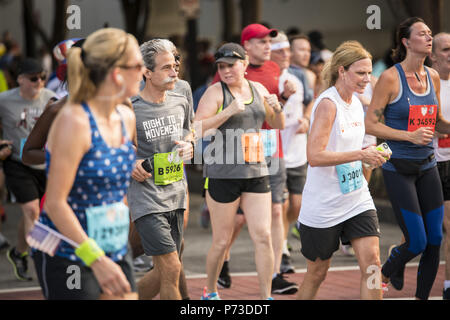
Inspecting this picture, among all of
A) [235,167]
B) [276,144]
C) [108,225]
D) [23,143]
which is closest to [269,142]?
[276,144]

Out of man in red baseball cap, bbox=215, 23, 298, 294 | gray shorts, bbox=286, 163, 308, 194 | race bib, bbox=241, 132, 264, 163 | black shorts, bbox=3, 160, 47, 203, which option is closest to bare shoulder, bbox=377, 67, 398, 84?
race bib, bbox=241, 132, 264, 163

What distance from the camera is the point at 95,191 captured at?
13.8ft

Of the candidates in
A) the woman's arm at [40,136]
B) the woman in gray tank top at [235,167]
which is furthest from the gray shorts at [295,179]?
the woman's arm at [40,136]

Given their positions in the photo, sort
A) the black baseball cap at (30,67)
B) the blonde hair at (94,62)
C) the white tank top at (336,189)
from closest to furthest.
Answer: the blonde hair at (94,62), the white tank top at (336,189), the black baseball cap at (30,67)

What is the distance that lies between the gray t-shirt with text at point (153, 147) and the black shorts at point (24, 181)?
3.22 m

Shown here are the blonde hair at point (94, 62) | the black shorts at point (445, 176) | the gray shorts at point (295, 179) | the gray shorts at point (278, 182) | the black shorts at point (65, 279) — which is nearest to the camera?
the blonde hair at point (94, 62)

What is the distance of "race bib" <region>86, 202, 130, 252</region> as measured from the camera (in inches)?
165

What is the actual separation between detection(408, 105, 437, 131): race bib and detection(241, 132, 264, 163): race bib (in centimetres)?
123

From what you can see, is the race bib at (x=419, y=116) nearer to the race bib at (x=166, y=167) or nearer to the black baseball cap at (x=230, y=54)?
the black baseball cap at (x=230, y=54)

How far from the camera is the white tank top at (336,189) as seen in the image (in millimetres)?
5871

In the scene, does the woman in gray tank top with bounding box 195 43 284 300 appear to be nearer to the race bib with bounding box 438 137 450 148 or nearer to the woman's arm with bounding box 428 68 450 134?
the woman's arm with bounding box 428 68 450 134

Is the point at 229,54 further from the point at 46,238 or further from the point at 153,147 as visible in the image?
the point at 46,238

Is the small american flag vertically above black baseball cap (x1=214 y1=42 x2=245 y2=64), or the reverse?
black baseball cap (x1=214 y1=42 x2=245 y2=64)

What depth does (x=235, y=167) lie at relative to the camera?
713 cm
